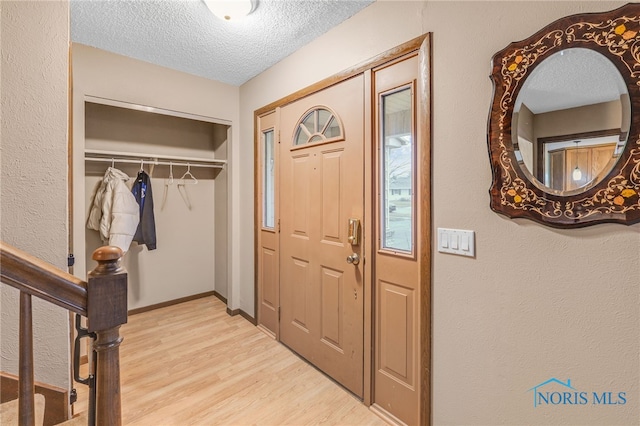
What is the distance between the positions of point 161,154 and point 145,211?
2.25ft

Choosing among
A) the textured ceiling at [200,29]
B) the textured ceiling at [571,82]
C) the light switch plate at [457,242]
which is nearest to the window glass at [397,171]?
the light switch plate at [457,242]

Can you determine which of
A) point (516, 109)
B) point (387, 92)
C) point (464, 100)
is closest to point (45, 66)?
point (387, 92)

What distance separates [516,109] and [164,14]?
7.10 feet

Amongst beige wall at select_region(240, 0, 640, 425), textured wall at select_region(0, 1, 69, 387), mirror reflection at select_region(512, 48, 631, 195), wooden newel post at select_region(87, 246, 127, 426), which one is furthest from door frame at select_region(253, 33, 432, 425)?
textured wall at select_region(0, 1, 69, 387)

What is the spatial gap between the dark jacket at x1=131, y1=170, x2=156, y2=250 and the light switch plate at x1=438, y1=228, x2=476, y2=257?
2.87 m

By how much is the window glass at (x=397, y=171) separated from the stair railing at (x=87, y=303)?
1372 mm

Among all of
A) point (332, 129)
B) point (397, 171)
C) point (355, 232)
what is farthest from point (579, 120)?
point (332, 129)

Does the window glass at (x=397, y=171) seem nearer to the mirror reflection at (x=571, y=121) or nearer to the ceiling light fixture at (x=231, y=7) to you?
the mirror reflection at (x=571, y=121)

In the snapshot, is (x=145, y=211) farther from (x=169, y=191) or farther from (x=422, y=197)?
(x=422, y=197)

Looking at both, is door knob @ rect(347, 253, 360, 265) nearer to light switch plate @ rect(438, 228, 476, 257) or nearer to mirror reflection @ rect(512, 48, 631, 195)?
light switch plate @ rect(438, 228, 476, 257)

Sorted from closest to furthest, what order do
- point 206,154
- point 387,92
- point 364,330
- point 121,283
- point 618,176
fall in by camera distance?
point 121,283, point 618,176, point 387,92, point 364,330, point 206,154

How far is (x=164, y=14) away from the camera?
1.88 meters

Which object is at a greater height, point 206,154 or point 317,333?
point 206,154

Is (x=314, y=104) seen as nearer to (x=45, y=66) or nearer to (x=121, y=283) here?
(x=45, y=66)
